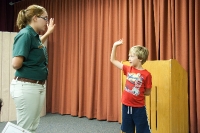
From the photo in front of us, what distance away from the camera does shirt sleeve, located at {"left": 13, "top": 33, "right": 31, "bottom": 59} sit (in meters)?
1.36

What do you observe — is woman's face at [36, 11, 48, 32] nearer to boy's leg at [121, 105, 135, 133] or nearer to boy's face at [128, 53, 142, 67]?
boy's face at [128, 53, 142, 67]

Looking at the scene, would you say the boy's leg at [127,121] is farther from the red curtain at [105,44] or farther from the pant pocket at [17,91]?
the red curtain at [105,44]

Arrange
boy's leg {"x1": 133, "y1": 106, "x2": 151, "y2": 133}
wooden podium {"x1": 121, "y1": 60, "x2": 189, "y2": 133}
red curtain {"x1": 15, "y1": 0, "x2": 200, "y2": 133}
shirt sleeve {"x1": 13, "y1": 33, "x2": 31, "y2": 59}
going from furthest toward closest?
red curtain {"x1": 15, "y1": 0, "x2": 200, "y2": 133}
wooden podium {"x1": 121, "y1": 60, "x2": 189, "y2": 133}
boy's leg {"x1": 133, "y1": 106, "x2": 151, "y2": 133}
shirt sleeve {"x1": 13, "y1": 33, "x2": 31, "y2": 59}

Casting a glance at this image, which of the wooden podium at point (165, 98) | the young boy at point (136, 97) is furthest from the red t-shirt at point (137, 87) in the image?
the wooden podium at point (165, 98)

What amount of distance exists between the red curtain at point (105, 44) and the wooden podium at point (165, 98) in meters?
0.76

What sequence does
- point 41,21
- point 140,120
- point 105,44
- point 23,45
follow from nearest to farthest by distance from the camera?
point 23,45 < point 41,21 < point 140,120 < point 105,44

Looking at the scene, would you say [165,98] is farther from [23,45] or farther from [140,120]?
[23,45]

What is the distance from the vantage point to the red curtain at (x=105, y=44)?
279 cm

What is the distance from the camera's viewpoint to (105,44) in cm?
361

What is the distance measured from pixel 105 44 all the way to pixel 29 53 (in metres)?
2.27

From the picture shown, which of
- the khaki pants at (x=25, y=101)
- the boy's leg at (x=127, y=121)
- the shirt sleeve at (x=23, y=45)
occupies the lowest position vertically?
the boy's leg at (x=127, y=121)

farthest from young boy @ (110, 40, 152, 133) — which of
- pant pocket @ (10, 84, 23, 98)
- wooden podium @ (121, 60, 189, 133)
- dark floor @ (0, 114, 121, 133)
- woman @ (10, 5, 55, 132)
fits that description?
dark floor @ (0, 114, 121, 133)

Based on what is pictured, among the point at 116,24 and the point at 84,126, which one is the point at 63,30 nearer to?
the point at 116,24

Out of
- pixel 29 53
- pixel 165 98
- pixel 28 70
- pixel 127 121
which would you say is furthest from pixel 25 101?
pixel 165 98
